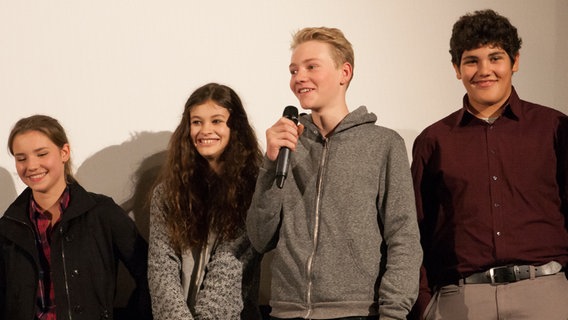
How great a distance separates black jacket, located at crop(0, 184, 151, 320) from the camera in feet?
9.27

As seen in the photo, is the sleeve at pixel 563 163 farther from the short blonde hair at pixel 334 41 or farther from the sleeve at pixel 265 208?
the sleeve at pixel 265 208

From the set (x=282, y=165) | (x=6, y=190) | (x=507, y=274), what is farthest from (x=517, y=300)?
(x=6, y=190)

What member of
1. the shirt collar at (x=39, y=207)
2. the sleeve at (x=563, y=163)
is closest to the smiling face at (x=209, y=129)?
the shirt collar at (x=39, y=207)

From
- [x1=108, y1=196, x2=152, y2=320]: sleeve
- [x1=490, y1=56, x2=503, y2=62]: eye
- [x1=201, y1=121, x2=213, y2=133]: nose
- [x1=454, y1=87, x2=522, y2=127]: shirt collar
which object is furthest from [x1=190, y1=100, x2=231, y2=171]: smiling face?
[x1=490, y1=56, x2=503, y2=62]: eye

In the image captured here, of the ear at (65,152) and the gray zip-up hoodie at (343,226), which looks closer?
the gray zip-up hoodie at (343,226)

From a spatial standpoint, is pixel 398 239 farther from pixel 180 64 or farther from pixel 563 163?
pixel 180 64

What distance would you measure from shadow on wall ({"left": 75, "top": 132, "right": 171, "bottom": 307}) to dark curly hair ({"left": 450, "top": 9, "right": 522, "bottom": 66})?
52.6 inches

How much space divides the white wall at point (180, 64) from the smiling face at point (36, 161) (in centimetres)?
22

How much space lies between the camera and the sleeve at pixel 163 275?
8.67 feet

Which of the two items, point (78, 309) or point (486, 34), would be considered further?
point (78, 309)

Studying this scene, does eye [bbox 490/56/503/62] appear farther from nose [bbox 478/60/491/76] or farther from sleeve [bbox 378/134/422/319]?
sleeve [bbox 378/134/422/319]

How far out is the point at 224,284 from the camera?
106 inches

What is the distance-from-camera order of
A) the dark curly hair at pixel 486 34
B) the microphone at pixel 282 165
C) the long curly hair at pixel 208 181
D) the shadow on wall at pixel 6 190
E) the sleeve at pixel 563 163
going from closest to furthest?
the microphone at pixel 282 165 < the sleeve at pixel 563 163 < the dark curly hair at pixel 486 34 < the long curly hair at pixel 208 181 < the shadow on wall at pixel 6 190

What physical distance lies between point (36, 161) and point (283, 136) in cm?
116
